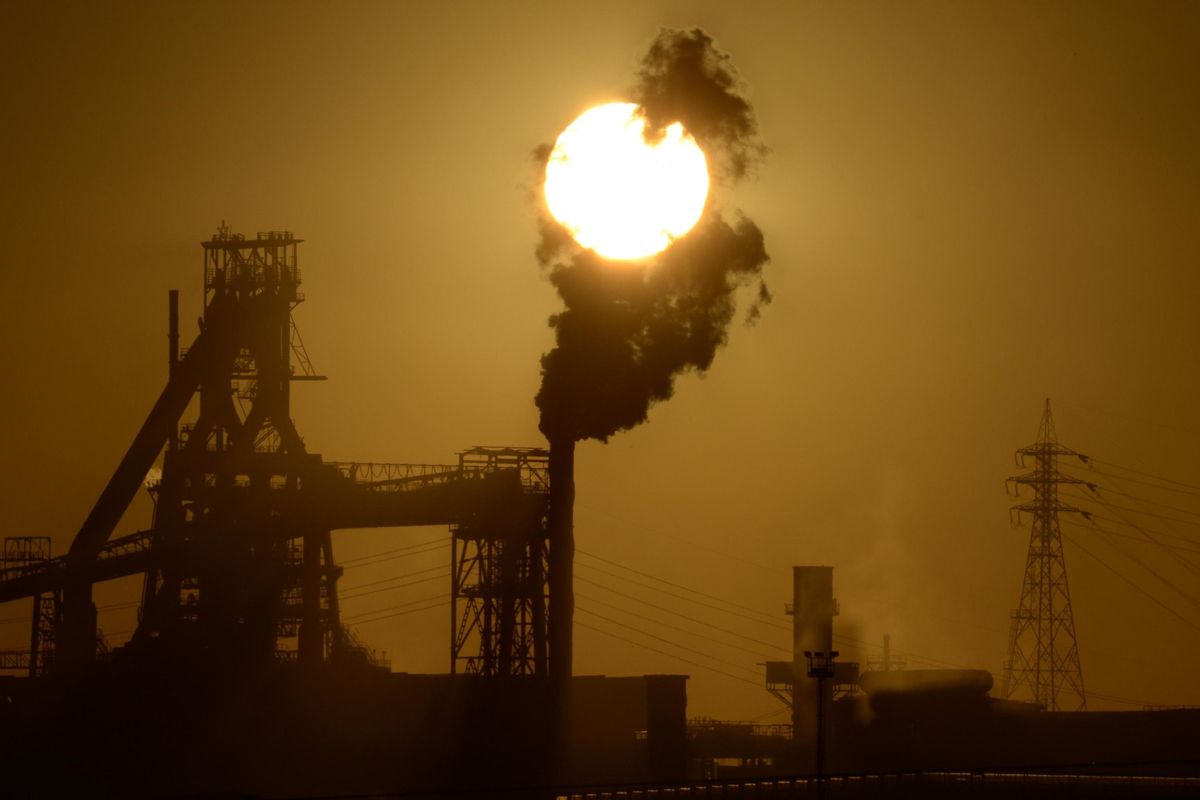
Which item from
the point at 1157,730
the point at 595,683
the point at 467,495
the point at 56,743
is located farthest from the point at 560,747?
the point at 595,683

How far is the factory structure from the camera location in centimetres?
6456

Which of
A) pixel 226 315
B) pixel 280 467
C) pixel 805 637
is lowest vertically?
Result: pixel 805 637

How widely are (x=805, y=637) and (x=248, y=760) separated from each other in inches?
1323

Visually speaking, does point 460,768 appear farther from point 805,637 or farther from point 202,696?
point 805,637

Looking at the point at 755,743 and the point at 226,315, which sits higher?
the point at 226,315

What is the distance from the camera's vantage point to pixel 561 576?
62.8 metres

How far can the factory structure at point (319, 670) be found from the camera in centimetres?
6456

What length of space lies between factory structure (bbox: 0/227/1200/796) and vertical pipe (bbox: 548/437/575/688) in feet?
0.27

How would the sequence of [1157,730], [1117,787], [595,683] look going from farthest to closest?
[595,683] → [1157,730] → [1117,787]

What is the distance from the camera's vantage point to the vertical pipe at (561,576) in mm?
62125

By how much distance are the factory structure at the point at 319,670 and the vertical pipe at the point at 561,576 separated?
8 centimetres

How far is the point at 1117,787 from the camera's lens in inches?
2483

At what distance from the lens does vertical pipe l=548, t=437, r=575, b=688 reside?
204 ft

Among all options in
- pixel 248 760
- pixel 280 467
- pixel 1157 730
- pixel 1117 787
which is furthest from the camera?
pixel 1157 730
